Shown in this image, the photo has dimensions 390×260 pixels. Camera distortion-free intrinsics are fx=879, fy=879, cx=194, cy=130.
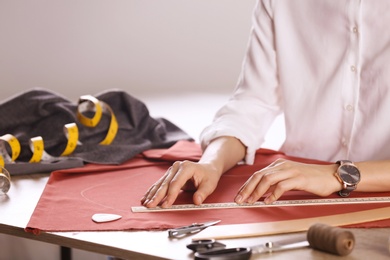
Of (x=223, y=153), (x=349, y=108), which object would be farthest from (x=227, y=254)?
(x=349, y=108)

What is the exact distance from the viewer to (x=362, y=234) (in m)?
1.64

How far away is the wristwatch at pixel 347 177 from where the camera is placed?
191cm

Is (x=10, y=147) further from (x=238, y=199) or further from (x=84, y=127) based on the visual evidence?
(x=238, y=199)

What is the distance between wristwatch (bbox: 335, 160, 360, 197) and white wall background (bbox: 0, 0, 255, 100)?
9.70 feet

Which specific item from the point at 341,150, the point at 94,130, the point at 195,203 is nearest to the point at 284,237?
the point at 195,203

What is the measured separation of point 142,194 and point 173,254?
47 centimetres

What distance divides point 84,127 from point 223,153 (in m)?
0.55

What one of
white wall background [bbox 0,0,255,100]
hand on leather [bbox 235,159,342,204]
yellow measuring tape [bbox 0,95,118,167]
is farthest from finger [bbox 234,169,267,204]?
white wall background [bbox 0,0,255,100]

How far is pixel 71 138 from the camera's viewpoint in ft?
7.93

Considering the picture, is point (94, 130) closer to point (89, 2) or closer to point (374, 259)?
point (374, 259)

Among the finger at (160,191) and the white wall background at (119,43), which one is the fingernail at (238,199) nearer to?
the finger at (160,191)

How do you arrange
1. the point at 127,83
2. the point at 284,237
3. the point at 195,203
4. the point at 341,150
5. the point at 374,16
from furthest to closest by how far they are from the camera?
the point at 127,83 < the point at 341,150 < the point at 374,16 < the point at 195,203 < the point at 284,237

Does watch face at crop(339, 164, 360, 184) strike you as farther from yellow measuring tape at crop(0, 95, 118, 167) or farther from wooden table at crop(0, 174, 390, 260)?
yellow measuring tape at crop(0, 95, 118, 167)

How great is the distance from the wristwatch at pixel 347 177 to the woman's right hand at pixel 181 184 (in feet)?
0.93
